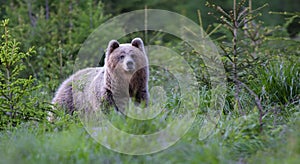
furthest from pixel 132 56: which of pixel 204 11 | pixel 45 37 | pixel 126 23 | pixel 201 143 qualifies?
pixel 204 11

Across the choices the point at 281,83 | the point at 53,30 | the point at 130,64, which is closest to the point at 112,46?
the point at 130,64

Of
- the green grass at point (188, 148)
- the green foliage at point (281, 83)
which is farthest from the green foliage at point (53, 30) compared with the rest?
the green grass at point (188, 148)

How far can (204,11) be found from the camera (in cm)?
1702

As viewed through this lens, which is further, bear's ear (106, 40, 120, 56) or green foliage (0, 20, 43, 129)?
bear's ear (106, 40, 120, 56)

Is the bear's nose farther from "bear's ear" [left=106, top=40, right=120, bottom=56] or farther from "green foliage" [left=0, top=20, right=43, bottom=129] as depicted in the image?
"green foliage" [left=0, top=20, right=43, bottom=129]

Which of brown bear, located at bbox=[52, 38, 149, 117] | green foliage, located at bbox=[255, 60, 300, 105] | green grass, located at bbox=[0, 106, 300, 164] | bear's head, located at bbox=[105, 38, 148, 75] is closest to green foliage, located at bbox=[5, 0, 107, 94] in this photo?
brown bear, located at bbox=[52, 38, 149, 117]

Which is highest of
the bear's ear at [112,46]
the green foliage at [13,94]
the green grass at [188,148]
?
the bear's ear at [112,46]

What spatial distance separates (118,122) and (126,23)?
913cm

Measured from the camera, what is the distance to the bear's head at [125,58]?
6667 mm

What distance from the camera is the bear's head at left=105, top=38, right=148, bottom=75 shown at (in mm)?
6667

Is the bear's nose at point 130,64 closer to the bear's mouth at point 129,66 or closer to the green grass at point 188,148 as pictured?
the bear's mouth at point 129,66

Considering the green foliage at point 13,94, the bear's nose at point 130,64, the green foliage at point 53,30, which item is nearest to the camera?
the green foliage at point 13,94

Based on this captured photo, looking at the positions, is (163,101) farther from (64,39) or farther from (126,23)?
(126,23)

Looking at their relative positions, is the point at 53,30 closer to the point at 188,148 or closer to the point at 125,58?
the point at 125,58
